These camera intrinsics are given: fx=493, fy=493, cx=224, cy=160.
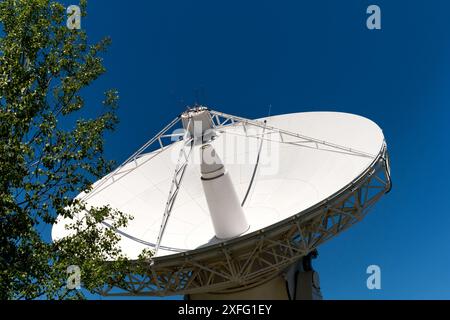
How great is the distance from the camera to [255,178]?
21.8 m

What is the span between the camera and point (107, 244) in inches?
496

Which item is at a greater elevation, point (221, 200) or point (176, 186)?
point (176, 186)

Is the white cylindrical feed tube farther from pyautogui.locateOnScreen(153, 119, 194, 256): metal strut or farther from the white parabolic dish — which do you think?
pyautogui.locateOnScreen(153, 119, 194, 256): metal strut

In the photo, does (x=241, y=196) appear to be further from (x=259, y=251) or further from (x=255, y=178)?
(x=259, y=251)

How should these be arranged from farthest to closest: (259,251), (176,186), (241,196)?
(241,196)
(176,186)
(259,251)

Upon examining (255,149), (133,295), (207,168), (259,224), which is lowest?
(133,295)

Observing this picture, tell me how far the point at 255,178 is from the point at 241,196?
103cm

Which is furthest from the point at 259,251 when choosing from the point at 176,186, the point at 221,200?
the point at 176,186

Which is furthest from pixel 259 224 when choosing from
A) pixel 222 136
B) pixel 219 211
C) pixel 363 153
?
pixel 222 136

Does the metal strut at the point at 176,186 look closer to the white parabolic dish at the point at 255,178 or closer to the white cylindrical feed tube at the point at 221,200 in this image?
the white parabolic dish at the point at 255,178

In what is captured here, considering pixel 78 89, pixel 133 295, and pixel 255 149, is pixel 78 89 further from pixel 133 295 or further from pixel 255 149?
pixel 255 149

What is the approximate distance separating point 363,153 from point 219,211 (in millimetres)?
5499

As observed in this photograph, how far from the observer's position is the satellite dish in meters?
16.0

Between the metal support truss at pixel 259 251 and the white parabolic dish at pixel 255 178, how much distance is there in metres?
0.65
